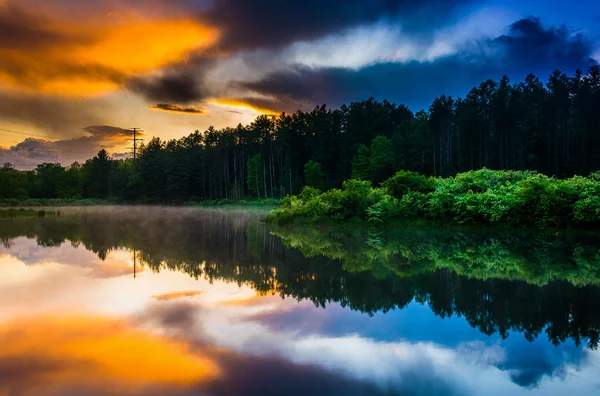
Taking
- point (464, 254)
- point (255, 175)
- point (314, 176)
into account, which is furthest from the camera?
point (255, 175)

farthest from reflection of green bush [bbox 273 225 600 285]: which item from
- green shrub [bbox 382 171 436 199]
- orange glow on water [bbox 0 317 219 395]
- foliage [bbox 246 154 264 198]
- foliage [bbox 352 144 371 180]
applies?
foliage [bbox 246 154 264 198]

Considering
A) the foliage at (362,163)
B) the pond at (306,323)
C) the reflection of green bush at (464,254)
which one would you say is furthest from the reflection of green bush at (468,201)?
the foliage at (362,163)

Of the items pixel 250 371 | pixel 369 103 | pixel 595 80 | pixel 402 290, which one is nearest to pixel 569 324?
pixel 402 290

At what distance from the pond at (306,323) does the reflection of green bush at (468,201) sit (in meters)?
4.60

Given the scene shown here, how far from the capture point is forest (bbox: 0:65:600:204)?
4909 centimetres

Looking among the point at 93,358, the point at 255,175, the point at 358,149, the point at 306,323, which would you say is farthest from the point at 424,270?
the point at 255,175

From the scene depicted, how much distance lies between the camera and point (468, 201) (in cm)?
1947

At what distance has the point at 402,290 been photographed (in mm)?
8422

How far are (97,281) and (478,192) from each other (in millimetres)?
17891

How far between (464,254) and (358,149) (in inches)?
1737

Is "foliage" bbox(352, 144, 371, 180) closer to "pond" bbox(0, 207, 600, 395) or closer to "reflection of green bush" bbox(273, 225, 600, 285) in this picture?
"reflection of green bush" bbox(273, 225, 600, 285)

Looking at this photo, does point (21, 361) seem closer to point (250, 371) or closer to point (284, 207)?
point (250, 371)

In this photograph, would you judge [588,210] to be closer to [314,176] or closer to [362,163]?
[362,163]

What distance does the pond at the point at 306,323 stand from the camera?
4543 millimetres
